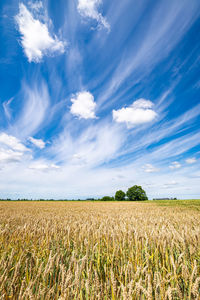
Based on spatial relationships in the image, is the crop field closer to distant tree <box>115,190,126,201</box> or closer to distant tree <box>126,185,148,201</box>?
distant tree <box>126,185,148,201</box>

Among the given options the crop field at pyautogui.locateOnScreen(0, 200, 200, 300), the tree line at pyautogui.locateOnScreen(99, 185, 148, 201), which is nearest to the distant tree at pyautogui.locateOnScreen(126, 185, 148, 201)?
the tree line at pyautogui.locateOnScreen(99, 185, 148, 201)

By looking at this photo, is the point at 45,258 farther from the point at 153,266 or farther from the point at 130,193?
the point at 130,193

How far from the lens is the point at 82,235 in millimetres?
3404

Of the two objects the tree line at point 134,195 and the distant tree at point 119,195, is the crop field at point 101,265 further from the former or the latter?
the distant tree at point 119,195

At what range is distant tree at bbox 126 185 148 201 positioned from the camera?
96.0 m

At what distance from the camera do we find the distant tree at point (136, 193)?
3778 inches

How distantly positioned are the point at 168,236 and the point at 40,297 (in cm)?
249

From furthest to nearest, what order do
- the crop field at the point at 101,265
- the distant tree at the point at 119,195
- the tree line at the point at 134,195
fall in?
the distant tree at the point at 119,195, the tree line at the point at 134,195, the crop field at the point at 101,265

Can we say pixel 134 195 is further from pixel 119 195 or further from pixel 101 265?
pixel 101 265

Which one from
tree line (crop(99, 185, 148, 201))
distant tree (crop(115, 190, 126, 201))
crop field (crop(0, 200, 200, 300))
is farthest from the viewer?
distant tree (crop(115, 190, 126, 201))

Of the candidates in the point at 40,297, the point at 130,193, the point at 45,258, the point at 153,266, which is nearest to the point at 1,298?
the point at 40,297

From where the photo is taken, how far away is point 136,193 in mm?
96812

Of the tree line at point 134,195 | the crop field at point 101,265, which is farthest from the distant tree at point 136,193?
the crop field at point 101,265

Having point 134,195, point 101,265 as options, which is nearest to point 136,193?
point 134,195
